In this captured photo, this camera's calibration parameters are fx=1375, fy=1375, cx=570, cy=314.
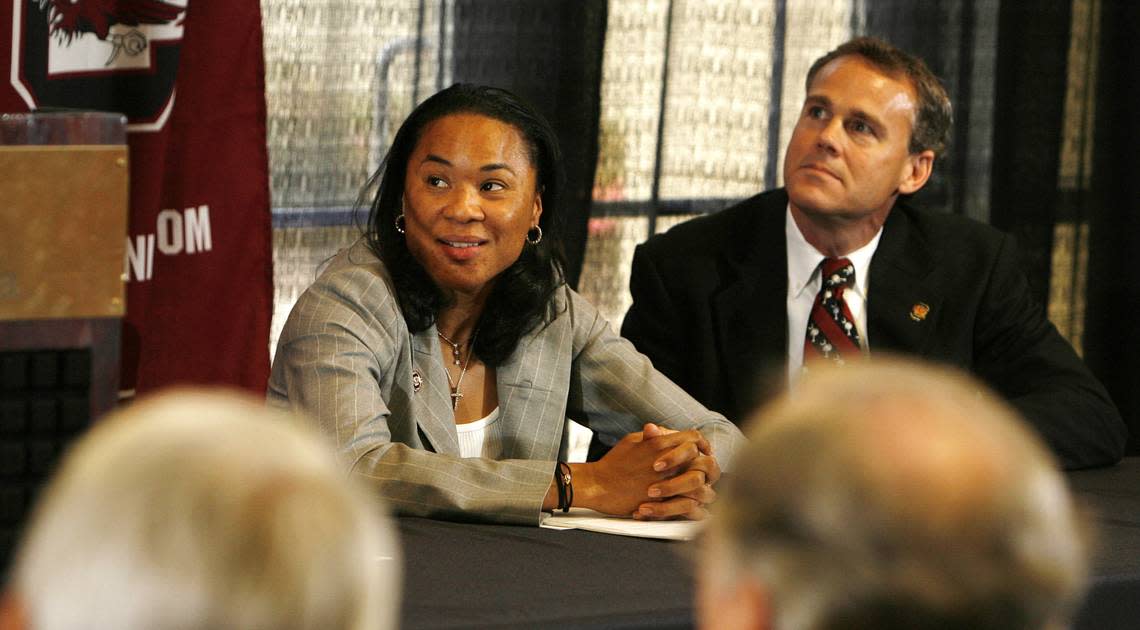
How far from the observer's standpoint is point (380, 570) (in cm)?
53

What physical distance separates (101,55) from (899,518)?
2.60 metres

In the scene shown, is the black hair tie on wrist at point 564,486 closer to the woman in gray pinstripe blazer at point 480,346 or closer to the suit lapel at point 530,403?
the woman in gray pinstripe blazer at point 480,346

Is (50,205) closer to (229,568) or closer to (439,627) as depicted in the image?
(439,627)

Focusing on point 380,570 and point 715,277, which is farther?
point 715,277

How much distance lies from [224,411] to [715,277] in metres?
2.44

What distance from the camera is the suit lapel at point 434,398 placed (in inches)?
86.7

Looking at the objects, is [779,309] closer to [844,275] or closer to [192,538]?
[844,275]

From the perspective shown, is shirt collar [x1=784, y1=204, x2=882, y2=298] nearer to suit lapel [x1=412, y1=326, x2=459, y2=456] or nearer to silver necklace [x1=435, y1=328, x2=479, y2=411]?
silver necklace [x1=435, y1=328, x2=479, y2=411]

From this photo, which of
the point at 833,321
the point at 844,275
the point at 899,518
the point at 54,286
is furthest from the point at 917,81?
the point at 899,518

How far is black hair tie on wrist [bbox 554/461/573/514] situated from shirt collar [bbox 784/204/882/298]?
104cm

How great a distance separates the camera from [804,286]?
114 inches

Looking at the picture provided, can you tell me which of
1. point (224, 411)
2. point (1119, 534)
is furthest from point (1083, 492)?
point (224, 411)

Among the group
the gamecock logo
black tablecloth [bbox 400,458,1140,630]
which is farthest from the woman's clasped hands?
the gamecock logo

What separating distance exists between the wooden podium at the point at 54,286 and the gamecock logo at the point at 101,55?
1643mm
